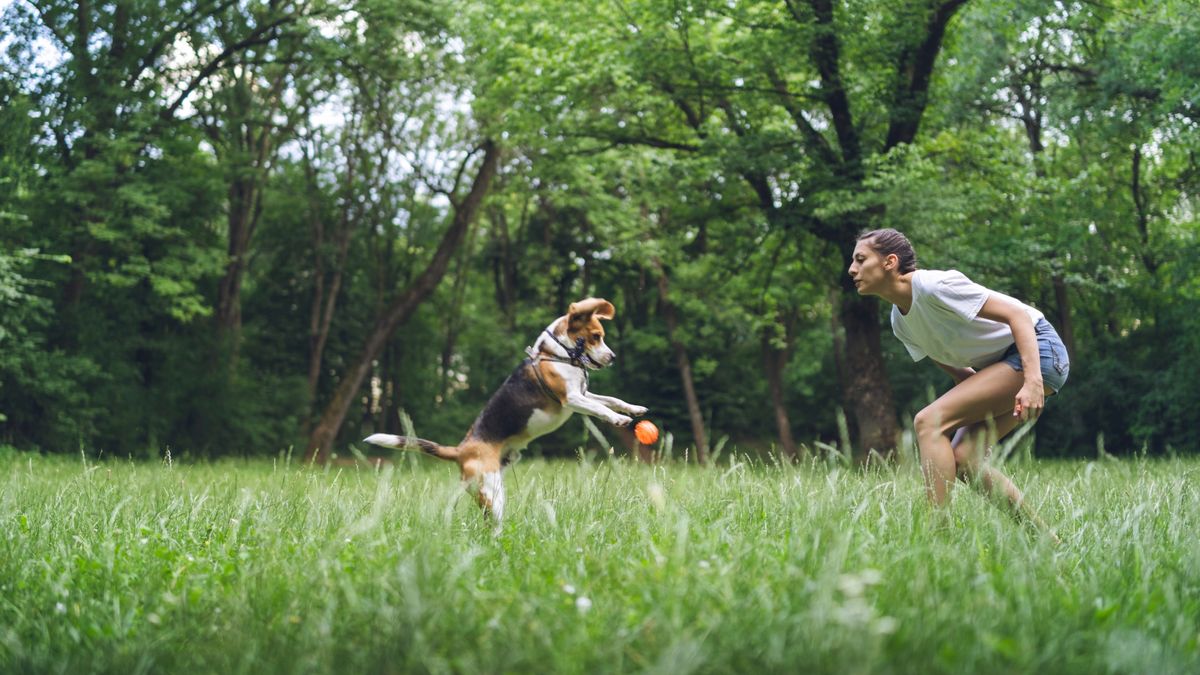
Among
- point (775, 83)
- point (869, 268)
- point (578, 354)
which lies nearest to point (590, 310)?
point (578, 354)

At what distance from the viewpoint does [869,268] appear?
523 cm

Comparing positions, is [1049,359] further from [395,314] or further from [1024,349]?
[395,314]

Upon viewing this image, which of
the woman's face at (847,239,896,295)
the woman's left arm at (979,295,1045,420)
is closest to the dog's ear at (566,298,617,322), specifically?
the woman's face at (847,239,896,295)

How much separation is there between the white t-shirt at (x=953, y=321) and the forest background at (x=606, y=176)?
6.88m

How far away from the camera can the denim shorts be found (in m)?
5.11

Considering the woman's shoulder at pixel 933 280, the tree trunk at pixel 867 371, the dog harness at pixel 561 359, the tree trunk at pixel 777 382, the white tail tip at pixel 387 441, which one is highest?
the woman's shoulder at pixel 933 280

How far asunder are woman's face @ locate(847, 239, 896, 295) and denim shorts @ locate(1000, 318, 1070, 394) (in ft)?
2.50

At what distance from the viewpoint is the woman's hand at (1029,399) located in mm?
4602

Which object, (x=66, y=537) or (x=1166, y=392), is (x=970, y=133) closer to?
(x=1166, y=392)

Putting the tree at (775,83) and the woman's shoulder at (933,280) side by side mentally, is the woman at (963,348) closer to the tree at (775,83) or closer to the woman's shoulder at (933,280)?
the woman's shoulder at (933,280)

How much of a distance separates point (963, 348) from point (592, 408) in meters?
2.10

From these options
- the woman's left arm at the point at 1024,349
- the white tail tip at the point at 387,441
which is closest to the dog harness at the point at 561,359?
the white tail tip at the point at 387,441

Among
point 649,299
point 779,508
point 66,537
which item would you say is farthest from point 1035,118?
point 66,537

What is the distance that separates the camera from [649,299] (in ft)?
102
